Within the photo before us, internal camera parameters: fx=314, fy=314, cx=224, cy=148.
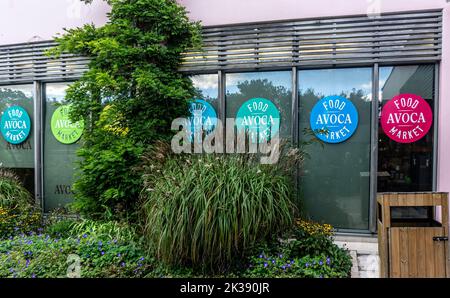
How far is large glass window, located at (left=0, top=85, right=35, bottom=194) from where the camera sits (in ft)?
21.2

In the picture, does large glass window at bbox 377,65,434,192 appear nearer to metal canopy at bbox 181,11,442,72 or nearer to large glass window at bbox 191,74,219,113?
metal canopy at bbox 181,11,442,72

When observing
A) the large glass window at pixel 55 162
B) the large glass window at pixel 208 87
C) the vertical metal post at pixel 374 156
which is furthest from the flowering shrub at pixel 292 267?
the large glass window at pixel 55 162

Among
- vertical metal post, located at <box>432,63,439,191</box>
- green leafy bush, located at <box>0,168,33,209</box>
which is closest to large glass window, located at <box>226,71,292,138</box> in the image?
vertical metal post, located at <box>432,63,439,191</box>

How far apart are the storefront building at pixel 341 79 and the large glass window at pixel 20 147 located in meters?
1.41

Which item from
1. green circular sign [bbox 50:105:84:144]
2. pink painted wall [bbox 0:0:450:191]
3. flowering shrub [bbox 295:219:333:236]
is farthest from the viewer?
green circular sign [bbox 50:105:84:144]

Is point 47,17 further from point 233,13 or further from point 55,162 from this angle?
point 233,13

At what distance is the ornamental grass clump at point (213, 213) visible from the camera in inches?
132

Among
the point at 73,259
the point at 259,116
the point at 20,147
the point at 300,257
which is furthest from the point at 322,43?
the point at 20,147

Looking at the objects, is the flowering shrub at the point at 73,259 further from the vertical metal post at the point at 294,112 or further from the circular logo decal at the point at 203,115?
the vertical metal post at the point at 294,112

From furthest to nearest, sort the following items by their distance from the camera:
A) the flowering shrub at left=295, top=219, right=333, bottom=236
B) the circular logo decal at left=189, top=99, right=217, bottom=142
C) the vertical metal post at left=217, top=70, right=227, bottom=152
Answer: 1. the vertical metal post at left=217, top=70, right=227, bottom=152
2. the circular logo decal at left=189, top=99, right=217, bottom=142
3. the flowering shrub at left=295, top=219, right=333, bottom=236

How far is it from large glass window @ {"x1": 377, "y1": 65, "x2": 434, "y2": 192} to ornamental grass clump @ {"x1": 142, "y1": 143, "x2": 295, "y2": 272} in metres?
2.07

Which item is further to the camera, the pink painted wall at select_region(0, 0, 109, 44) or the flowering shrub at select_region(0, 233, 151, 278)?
the pink painted wall at select_region(0, 0, 109, 44)

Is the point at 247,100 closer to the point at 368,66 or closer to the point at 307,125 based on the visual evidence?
the point at 307,125
